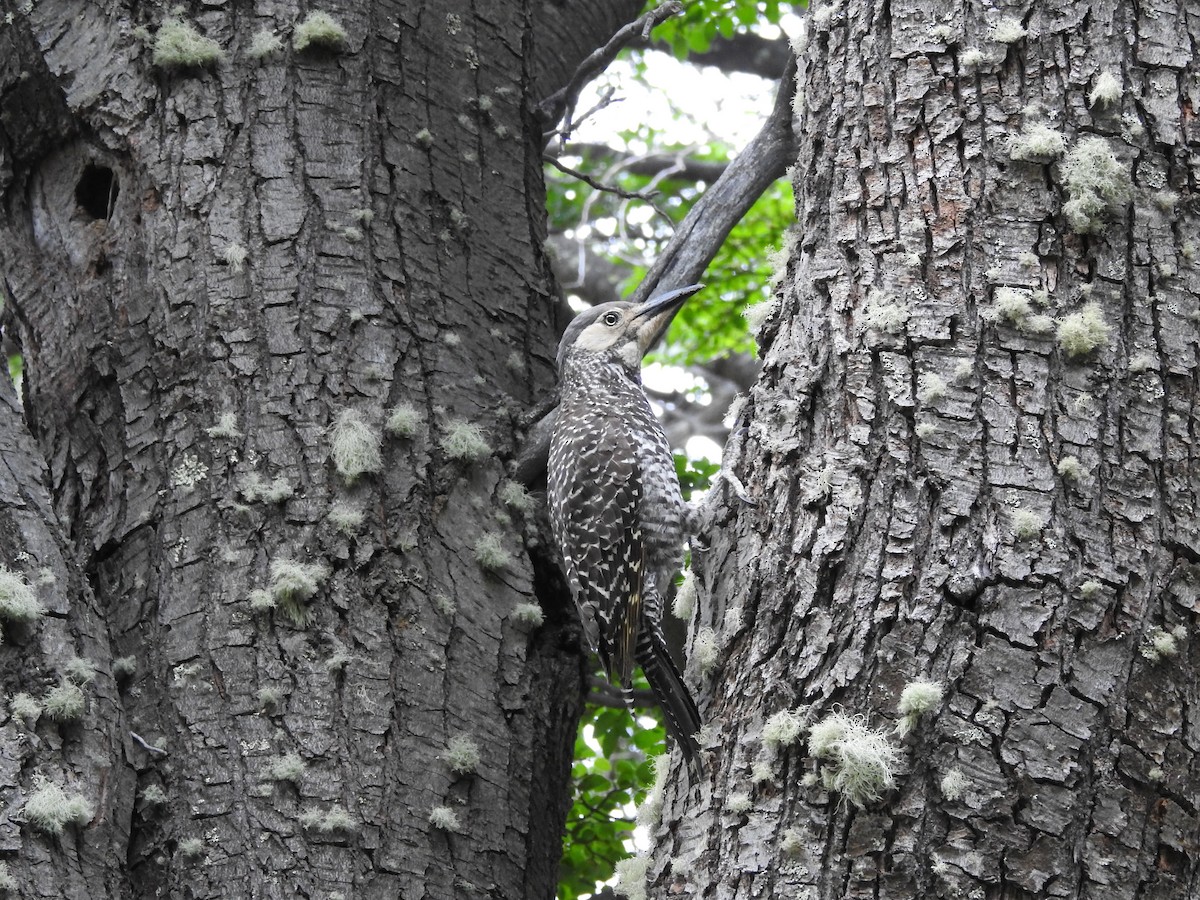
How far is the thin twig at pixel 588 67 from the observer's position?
374 cm

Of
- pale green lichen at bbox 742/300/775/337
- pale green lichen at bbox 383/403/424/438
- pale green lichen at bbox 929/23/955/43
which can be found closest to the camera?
pale green lichen at bbox 929/23/955/43

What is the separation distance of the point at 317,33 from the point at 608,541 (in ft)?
5.63

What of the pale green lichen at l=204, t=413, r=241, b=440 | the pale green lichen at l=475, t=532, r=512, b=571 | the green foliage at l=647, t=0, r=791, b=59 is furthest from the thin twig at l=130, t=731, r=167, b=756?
the green foliage at l=647, t=0, r=791, b=59

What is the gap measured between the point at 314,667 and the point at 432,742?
30 centimetres

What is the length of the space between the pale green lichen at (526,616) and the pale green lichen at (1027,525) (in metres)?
1.24

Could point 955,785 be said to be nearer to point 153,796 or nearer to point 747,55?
point 153,796

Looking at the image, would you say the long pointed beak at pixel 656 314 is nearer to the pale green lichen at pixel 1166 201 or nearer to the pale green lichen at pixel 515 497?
the pale green lichen at pixel 515 497

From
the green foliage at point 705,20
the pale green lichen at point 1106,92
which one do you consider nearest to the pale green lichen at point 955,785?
the pale green lichen at point 1106,92

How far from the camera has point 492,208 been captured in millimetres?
3396

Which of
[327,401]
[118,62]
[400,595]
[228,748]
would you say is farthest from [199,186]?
[228,748]

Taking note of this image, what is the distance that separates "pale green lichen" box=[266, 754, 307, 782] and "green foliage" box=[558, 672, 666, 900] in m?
1.97

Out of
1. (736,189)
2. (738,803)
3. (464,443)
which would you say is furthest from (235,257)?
(738,803)

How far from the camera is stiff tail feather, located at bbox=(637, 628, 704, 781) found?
2.43m

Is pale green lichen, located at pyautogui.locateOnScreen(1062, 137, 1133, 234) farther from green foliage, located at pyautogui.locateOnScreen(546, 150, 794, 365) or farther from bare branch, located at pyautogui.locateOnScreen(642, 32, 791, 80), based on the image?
bare branch, located at pyautogui.locateOnScreen(642, 32, 791, 80)
